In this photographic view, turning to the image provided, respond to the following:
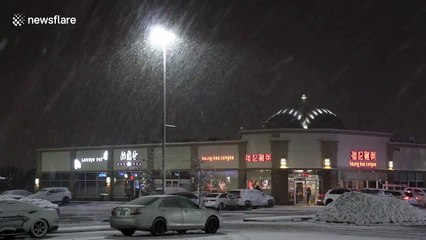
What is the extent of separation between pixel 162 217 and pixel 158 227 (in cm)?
36

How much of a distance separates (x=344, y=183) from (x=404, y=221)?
1122 inches

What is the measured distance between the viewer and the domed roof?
57.0 metres

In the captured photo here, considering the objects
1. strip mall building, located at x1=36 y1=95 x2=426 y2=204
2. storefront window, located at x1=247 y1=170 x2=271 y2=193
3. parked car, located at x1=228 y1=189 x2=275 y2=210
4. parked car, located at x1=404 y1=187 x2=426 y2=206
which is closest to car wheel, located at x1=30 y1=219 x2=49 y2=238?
parked car, located at x1=228 y1=189 x2=275 y2=210

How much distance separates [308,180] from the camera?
54688 mm

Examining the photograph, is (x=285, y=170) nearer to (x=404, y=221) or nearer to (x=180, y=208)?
(x=404, y=221)

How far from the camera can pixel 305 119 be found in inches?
2261

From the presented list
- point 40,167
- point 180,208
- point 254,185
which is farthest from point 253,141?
point 180,208

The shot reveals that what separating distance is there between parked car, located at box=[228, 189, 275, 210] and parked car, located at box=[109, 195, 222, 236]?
2331cm

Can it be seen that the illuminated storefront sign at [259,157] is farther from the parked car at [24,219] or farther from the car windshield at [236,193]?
the parked car at [24,219]

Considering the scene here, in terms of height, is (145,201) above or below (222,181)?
above

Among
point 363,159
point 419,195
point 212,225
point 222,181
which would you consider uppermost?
point 363,159

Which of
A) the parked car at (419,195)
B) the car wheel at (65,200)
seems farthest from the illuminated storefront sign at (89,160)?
the parked car at (419,195)

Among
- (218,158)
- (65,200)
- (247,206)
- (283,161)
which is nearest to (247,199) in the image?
(247,206)

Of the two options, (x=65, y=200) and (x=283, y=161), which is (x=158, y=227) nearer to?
(x=283, y=161)
